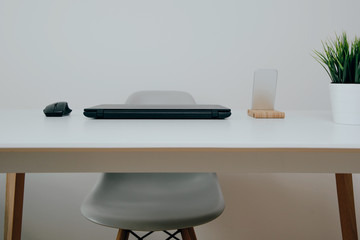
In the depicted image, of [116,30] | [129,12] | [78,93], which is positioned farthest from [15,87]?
[129,12]

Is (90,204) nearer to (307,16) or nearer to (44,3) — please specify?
(44,3)

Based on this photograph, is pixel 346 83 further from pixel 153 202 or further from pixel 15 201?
pixel 15 201

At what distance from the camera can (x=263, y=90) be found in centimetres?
106

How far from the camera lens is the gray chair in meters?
1.05

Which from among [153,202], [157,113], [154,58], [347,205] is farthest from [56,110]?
[347,205]

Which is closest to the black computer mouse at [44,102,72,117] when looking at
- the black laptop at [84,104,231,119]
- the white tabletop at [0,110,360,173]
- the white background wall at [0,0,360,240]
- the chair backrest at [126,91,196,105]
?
the black laptop at [84,104,231,119]

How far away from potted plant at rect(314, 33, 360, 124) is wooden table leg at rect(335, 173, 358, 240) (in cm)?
72

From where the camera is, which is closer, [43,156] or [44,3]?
[43,156]

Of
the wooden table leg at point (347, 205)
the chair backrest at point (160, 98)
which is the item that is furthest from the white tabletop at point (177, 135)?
the wooden table leg at point (347, 205)

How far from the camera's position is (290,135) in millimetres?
637

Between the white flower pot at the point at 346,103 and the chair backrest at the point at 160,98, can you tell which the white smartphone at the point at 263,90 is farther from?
the chair backrest at the point at 160,98

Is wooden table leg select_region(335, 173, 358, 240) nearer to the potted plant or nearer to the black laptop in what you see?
the potted plant

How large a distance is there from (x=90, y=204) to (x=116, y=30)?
1.07 metres

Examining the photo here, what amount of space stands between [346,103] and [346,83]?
0.05 metres
